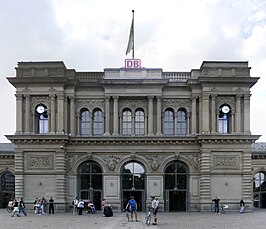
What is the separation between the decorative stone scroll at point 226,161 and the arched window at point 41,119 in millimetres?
18898

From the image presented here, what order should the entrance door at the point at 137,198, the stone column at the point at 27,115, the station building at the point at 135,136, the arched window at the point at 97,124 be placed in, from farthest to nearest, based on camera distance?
the arched window at the point at 97,124
the entrance door at the point at 137,198
the stone column at the point at 27,115
the station building at the point at 135,136

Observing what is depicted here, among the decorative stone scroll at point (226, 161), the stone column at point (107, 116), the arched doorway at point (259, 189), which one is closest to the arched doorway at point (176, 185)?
the decorative stone scroll at point (226, 161)

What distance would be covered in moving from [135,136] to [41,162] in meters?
10.6

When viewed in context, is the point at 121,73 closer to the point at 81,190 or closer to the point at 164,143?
the point at 164,143

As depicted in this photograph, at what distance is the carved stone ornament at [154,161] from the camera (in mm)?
57775

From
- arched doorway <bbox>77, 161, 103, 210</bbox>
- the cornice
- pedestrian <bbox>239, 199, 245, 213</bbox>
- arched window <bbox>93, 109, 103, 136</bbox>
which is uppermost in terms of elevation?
arched window <bbox>93, 109, 103, 136</bbox>

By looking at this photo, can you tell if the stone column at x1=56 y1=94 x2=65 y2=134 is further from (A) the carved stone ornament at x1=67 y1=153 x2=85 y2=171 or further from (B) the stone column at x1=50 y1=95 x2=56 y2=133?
(A) the carved stone ornament at x1=67 y1=153 x2=85 y2=171

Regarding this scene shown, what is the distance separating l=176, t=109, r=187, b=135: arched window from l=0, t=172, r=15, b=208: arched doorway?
26398mm

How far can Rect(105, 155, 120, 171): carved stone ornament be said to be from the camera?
5780 cm


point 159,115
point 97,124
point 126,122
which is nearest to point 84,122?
point 97,124

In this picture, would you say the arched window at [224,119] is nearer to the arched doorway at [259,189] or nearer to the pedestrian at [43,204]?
the arched doorway at [259,189]

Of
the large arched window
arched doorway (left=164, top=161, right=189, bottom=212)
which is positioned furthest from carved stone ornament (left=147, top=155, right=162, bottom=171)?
the large arched window

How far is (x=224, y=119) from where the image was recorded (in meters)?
58.9

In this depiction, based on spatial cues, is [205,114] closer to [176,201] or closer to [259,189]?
[176,201]
